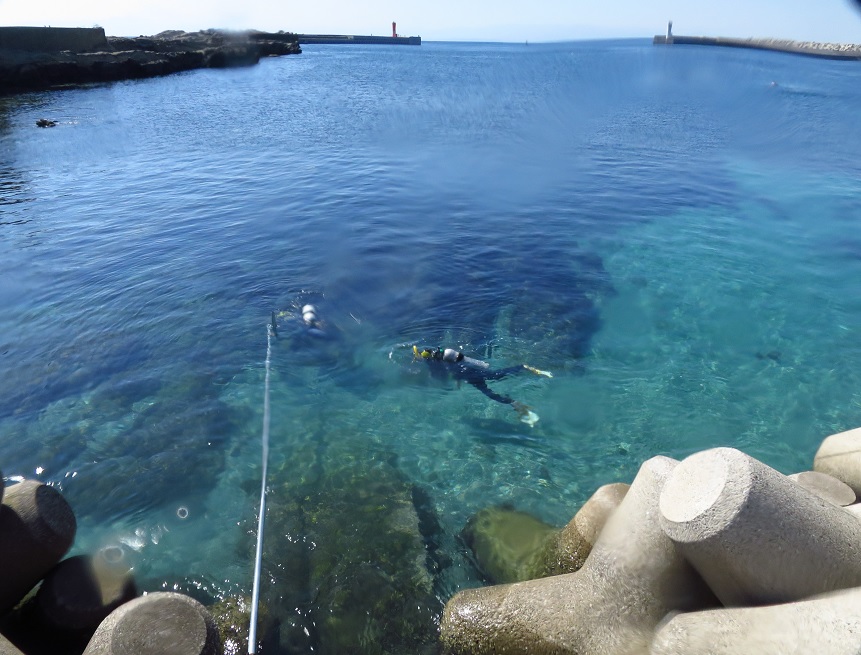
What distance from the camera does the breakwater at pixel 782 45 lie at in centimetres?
8912

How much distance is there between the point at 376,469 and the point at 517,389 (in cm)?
381

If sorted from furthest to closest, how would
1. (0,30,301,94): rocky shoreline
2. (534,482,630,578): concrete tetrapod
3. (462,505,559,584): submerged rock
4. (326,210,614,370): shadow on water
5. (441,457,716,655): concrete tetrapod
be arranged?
1. (0,30,301,94): rocky shoreline
2. (326,210,614,370): shadow on water
3. (462,505,559,584): submerged rock
4. (534,482,630,578): concrete tetrapod
5. (441,457,716,655): concrete tetrapod

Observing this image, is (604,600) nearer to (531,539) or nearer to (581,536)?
(581,536)

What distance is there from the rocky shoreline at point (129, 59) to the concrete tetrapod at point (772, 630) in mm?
66522

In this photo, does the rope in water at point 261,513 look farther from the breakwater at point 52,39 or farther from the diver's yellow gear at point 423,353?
the breakwater at point 52,39

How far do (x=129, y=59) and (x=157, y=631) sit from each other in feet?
250

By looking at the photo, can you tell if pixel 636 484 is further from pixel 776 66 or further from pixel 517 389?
pixel 776 66

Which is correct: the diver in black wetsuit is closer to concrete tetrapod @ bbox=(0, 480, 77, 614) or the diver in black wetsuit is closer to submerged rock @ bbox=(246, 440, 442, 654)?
submerged rock @ bbox=(246, 440, 442, 654)

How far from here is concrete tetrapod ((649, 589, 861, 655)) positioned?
13.3 feet

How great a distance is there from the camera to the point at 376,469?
9.87m

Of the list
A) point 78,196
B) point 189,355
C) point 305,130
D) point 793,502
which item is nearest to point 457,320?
point 189,355

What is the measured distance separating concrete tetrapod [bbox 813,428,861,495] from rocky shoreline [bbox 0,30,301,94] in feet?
218

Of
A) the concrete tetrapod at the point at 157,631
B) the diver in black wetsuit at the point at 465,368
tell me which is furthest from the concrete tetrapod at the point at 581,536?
the diver in black wetsuit at the point at 465,368

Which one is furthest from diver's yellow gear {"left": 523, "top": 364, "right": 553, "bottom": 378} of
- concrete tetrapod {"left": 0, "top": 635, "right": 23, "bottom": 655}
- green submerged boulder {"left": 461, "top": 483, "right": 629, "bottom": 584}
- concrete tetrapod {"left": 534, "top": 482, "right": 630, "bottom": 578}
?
concrete tetrapod {"left": 0, "top": 635, "right": 23, "bottom": 655}
